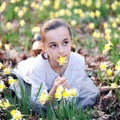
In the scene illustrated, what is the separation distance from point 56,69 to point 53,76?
0.07m

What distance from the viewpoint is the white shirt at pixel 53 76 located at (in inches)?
145

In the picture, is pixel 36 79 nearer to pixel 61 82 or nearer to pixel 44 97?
pixel 61 82

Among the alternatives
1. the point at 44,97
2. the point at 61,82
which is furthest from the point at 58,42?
the point at 44,97

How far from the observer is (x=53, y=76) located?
3775 millimetres

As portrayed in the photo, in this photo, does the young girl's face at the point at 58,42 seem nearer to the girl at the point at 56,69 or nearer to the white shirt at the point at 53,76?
the girl at the point at 56,69

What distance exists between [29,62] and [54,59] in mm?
488

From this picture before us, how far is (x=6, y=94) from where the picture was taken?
379cm

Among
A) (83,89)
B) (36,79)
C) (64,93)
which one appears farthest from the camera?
(83,89)

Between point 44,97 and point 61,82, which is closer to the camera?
point 44,97

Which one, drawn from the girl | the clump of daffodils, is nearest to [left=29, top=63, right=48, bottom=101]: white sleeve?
the girl

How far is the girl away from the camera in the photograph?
3520 mm

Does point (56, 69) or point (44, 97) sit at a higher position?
point (56, 69)

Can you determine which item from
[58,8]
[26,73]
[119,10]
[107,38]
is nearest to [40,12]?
[58,8]

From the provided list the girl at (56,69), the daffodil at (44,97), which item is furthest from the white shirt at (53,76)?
the daffodil at (44,97)
